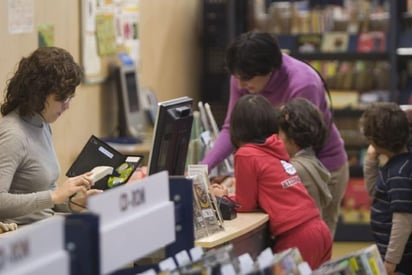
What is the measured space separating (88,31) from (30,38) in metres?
0.95

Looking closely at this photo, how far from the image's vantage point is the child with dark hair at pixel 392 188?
4.65 meters

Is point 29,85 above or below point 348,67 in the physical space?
above

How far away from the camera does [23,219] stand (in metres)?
4.07

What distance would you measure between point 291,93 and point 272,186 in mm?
851

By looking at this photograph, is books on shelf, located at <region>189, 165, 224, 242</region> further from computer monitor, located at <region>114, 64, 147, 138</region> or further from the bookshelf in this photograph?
the bookshelf

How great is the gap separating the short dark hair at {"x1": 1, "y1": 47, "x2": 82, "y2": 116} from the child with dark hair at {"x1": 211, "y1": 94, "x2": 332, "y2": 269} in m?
0.94

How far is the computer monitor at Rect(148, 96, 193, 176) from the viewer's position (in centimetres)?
416

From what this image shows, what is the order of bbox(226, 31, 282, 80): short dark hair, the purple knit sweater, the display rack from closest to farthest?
the display rack < bbox(226, 31, 282, 80): short dark hair < the purple knit sweater

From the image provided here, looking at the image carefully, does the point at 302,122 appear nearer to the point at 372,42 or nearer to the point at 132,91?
the point at 132,91

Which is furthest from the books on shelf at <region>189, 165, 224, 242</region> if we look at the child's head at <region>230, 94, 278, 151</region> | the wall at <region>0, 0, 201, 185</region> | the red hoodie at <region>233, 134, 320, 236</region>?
the wall at <region>0, 0, 201, 185</region>

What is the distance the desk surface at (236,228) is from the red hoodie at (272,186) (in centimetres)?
6

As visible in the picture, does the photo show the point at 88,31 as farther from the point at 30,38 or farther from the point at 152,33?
the point at 152,33

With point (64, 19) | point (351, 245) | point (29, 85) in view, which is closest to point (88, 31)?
point (64, 19)

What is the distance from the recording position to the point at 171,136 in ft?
14.0
